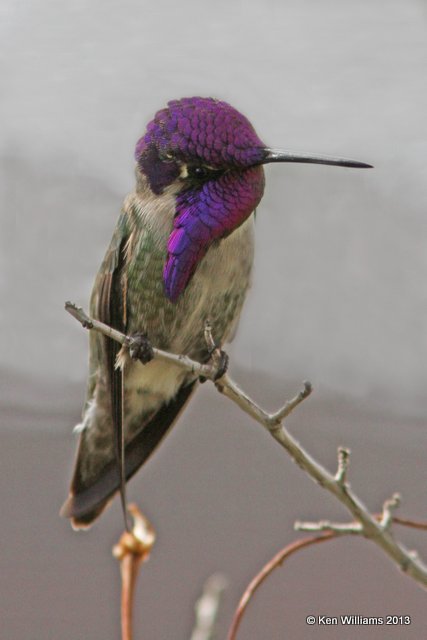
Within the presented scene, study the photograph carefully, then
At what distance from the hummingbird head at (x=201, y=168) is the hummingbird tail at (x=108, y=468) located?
464mm

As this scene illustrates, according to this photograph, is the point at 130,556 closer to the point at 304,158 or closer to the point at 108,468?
the point at 304,158

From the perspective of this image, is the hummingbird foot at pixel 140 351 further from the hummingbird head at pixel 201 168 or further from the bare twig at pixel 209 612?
the bare twig at pixel 209 612

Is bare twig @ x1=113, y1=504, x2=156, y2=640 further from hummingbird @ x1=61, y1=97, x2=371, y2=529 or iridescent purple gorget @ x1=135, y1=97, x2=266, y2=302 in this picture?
iridescent purple gorget @ x1=135, y1=97, x2=266, y2=302

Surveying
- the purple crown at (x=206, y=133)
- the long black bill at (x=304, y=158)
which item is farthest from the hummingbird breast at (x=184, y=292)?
the long black bill at (x=304, y=158)

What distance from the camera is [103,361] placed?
75.7 inches

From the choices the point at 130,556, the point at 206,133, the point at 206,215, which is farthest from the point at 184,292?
the point at 130,556

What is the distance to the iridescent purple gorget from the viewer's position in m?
1.45

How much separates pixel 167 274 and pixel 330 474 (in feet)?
2.23

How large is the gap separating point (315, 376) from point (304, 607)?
0.85 m

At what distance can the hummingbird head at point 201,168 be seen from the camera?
4.72 ft

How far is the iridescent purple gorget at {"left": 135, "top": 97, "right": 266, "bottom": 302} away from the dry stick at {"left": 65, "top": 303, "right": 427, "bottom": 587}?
12.3 inches

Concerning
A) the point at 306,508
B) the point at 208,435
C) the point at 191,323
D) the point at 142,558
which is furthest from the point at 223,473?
the point at 142,558

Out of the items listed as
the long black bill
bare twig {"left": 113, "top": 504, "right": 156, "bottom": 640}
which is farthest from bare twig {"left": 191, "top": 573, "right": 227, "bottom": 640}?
the long black bill

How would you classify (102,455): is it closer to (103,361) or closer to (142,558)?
(103,361)
